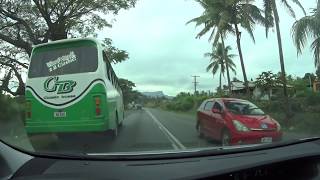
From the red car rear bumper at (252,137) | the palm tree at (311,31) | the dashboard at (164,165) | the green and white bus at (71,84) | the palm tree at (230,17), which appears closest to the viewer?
the dashboard at (164,165)

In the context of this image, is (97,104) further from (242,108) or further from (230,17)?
(242,108)

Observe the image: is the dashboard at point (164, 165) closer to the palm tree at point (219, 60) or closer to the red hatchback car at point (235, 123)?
the red hatchback car at point (235, 123)

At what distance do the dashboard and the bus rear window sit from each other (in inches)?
185

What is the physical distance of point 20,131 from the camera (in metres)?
4.05


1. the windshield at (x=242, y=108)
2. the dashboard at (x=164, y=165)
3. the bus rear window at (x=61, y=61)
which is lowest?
the dashboard at (x=164, y=165)

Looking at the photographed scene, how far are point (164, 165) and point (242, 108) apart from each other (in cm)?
209

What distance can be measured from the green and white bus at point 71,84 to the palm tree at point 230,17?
227 cm

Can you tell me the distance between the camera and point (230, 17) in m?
5.72

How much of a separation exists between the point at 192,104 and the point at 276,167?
279 cm

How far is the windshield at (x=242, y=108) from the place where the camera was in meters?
4.96

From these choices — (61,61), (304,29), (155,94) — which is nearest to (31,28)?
(61,61)

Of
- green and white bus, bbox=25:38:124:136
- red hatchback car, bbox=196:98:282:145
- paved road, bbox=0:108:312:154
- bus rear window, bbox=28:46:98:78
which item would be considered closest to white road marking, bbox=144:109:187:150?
paved road, bbox=0:108:312:154

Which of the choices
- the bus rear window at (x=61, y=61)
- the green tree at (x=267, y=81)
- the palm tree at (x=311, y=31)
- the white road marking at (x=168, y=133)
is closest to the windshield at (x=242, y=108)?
the white road marking at (x=168, y=133)

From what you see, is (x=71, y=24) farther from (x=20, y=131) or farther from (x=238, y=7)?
(x=20, y=131)
